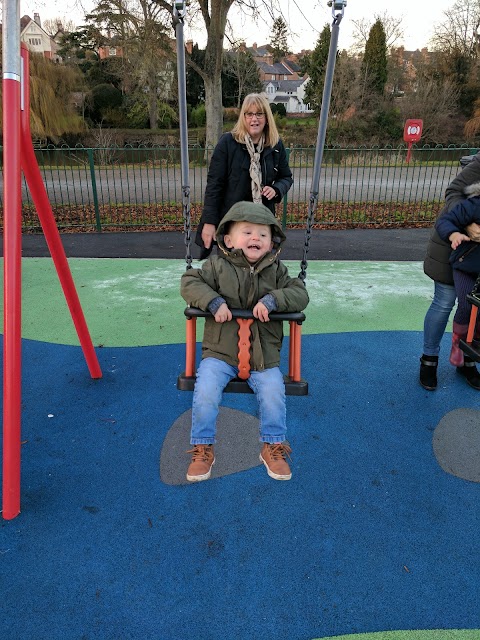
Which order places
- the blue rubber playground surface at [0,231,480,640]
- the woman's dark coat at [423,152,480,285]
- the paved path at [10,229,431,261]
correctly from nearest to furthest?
the blue rubber playground surface at [0,231,480,640] → the woman's dark coat at [423,152,480,285] → the paved path at [10,229,431,261]

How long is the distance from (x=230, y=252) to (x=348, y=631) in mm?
1621

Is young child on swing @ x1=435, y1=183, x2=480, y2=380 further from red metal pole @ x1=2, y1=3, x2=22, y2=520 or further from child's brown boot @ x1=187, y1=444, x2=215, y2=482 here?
red metal pole @ x1=2, y1=3, x2=22, y2=520

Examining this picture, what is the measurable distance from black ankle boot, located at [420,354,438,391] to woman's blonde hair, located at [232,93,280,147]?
1.73m

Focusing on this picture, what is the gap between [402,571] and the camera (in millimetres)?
1849

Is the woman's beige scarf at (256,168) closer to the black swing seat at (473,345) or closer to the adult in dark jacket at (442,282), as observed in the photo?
the adult in dark jacket at (442,282)

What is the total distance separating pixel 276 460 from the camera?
2.32 m

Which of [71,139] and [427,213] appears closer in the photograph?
[427,213]

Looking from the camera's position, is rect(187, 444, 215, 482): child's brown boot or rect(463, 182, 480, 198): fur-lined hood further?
rect(463, 182, 480, 198): fur-lined hood

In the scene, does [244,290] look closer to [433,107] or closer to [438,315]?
[438,315]

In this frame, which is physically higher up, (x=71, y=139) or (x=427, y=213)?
(x=71, y=139)

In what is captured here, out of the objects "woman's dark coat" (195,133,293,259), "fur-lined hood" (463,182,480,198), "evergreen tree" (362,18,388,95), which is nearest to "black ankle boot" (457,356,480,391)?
"fur-lined hood" (463,182,480,198)

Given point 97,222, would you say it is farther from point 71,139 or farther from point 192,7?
point 71,139

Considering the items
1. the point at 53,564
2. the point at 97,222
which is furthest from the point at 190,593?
the point at 97,222

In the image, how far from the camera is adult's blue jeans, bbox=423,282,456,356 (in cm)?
302
